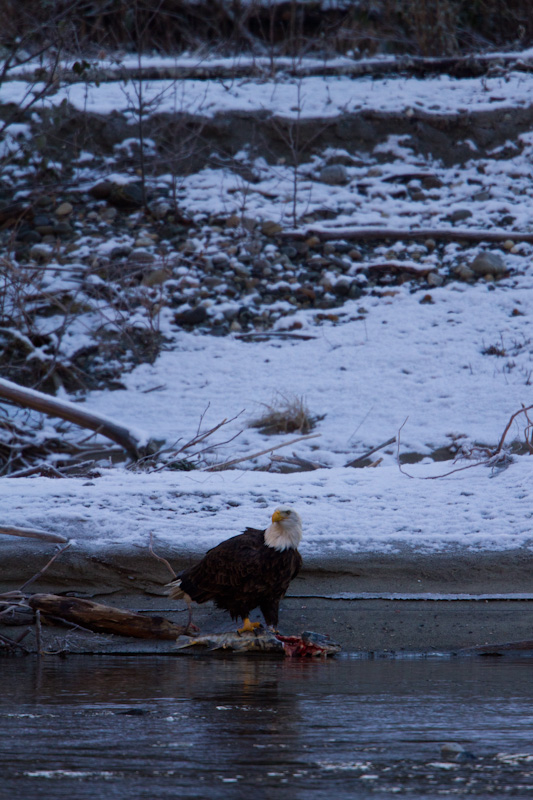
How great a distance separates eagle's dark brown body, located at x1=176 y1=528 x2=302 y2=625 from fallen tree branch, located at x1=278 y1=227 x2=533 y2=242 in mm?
7535

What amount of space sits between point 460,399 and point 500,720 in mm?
6656

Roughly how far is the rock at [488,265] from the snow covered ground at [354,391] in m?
0.17

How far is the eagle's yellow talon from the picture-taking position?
4.56 metres

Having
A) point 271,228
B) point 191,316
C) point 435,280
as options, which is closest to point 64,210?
point 191,316

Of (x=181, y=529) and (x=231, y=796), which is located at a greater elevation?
(x=231, y=796)

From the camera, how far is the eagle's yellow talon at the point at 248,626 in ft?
15.0

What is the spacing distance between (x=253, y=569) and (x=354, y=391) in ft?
16.9

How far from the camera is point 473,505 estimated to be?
5297 millimetres

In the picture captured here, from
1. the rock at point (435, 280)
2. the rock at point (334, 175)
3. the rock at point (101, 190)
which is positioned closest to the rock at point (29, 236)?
the rock at point (101, 190)

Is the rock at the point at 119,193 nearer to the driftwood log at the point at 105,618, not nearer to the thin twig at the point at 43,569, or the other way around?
the thin twig at the point at 43,569

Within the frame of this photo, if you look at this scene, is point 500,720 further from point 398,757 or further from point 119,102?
point 119,102

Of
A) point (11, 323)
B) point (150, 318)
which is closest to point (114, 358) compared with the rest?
point (150, 318)

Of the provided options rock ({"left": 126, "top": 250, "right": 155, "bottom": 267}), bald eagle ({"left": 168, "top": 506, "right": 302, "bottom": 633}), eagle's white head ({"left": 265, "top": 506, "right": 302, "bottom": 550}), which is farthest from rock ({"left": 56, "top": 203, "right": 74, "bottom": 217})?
eagle's white head ({"left": 265, "top": 506, "right": 302, "bottom": 550})

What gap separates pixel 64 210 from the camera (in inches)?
465
